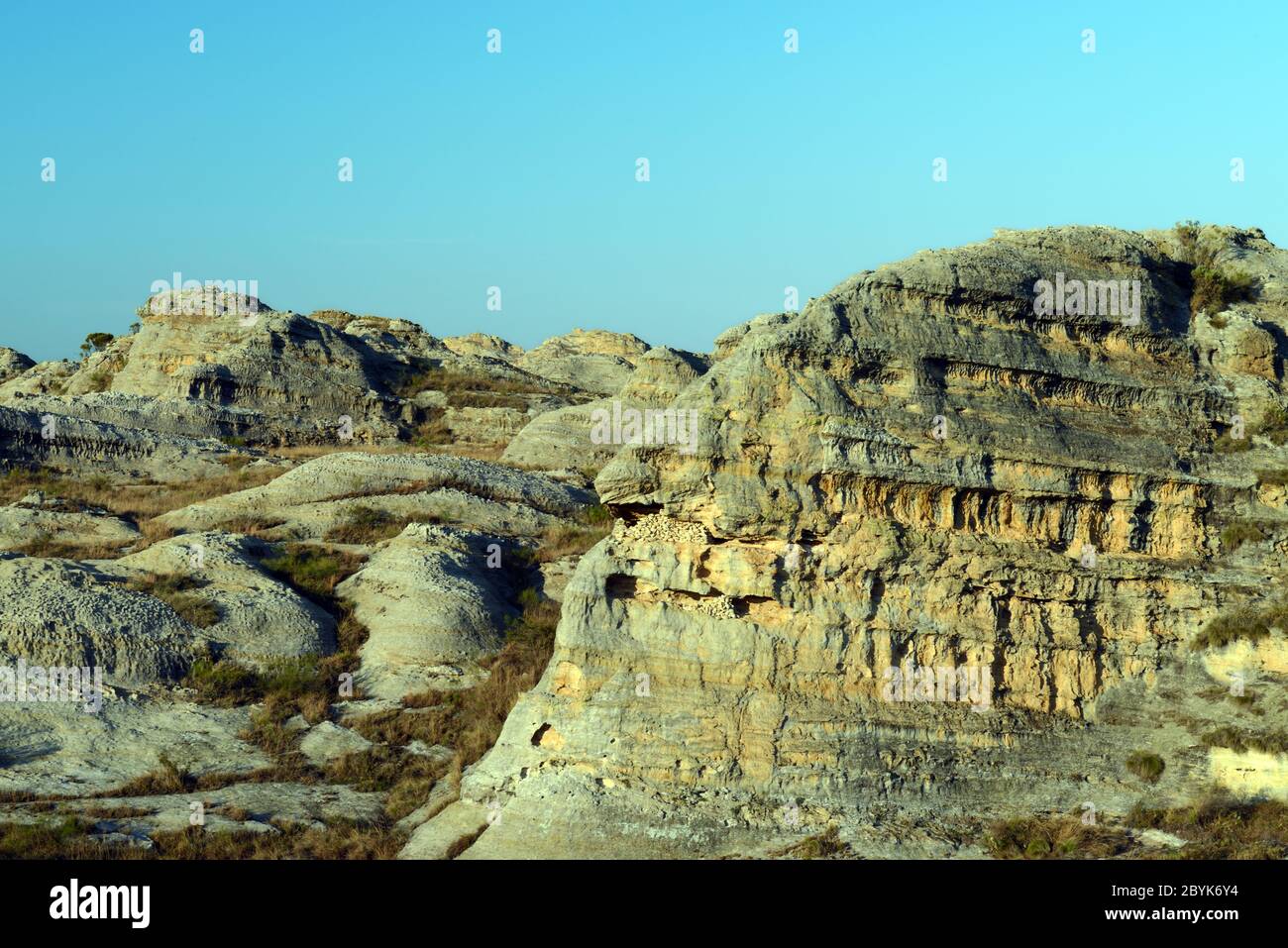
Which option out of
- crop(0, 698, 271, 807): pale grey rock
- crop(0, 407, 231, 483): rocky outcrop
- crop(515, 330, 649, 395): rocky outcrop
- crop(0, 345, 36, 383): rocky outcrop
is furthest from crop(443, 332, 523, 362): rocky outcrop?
crop(0, 698, 271, 807): pale grey rock

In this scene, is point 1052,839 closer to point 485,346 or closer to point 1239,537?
point 1239,537

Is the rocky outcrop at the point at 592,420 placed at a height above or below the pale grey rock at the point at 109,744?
above

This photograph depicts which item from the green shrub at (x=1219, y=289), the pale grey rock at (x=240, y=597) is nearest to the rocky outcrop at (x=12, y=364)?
the pale grey rock at (x=240, y=597)

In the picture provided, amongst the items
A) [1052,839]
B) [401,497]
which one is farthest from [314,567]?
[1052,839]

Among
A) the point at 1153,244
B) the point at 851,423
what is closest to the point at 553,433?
the point at 1153,244

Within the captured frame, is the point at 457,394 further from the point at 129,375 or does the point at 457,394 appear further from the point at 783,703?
the point at 783,703

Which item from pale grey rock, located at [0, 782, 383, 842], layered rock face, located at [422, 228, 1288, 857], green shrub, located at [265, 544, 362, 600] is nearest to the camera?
layered rock face, located at [422, 228, 1288, 857]

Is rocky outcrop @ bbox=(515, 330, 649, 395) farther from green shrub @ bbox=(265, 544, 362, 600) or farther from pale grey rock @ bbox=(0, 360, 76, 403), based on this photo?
green shrub @ bbox=(265, 544, 362, 600)

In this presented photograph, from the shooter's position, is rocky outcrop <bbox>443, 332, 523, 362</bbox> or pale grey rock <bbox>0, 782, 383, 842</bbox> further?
rocky outcrop <bbox>443, 332, 523, 362</bbox>

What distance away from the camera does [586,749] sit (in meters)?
18.0

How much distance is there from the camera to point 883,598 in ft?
61.2

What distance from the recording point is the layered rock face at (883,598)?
696 inches

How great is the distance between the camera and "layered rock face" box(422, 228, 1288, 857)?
696 inches

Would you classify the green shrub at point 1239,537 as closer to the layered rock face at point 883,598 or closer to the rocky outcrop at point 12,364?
the layered rock face at point 883,598
